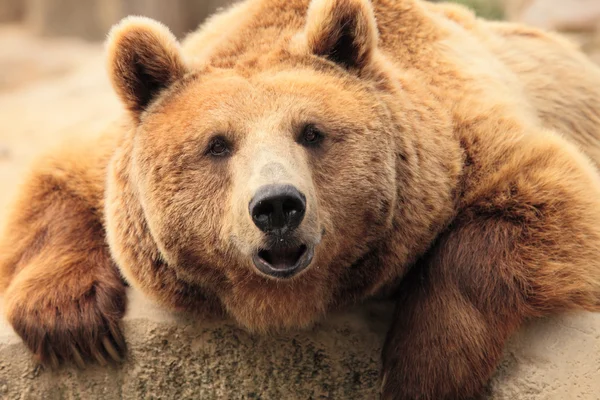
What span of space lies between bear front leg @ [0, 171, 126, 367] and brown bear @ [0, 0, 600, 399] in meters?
0.01

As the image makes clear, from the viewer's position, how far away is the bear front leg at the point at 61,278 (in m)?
4.13

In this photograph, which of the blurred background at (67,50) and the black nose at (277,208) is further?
the blurred background at (67,50)

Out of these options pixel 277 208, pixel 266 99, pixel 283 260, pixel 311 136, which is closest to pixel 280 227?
pixel 277 208

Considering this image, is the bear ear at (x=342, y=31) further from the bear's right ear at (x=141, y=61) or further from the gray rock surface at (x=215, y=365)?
the gray rock surface at (x=215, y=365)

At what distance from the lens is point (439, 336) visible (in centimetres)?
382

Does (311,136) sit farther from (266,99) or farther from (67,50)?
(67,50)

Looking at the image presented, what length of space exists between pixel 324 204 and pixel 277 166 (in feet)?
1.22

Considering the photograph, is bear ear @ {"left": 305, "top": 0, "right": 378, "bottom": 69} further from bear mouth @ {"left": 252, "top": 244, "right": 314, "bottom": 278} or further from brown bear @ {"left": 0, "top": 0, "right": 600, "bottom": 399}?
bear mouth @ {"left": 252, "top": 244, "right": 314, "bottom": 278}

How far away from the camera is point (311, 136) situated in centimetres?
364

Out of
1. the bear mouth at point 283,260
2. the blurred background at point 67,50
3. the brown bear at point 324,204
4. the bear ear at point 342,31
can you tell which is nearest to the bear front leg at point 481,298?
the brown bear at point 324,204

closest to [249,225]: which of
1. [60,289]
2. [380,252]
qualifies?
[380,252]

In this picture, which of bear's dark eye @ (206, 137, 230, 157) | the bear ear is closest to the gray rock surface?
bear's dark eye @ (206, 137, 230, 157)

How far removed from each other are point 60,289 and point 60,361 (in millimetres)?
362

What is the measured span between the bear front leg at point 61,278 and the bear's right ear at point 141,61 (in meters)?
0.82
